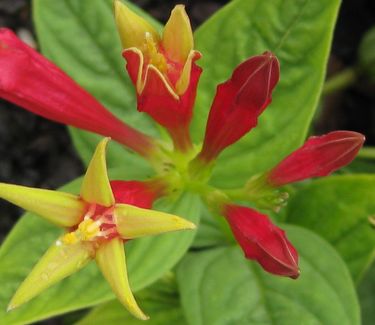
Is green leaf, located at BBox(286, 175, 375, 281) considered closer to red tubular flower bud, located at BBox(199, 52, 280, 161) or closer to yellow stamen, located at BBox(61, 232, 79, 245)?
red tubular flower bud, located at BBox(199, 52, 280, 161)

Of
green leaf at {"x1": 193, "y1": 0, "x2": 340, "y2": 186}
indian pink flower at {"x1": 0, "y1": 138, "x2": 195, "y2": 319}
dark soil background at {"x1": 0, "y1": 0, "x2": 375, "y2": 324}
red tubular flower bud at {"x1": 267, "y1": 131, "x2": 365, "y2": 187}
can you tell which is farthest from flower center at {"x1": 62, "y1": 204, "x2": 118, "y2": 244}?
dark soil background at {"x1": 0, "y1": 0, "x2": 375, "y2": 324}

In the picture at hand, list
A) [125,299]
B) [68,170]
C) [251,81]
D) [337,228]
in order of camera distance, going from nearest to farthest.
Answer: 1. [125,299]
2. [251,81]
3. [337,228]
4. [68,170]

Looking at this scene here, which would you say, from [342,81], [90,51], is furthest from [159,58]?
[342,81]

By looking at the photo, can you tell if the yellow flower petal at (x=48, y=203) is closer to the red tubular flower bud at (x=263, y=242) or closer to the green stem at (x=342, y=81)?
the red tubular flower bud at (x=263, y=242)

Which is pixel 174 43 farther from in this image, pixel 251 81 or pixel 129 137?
pixel 129 137

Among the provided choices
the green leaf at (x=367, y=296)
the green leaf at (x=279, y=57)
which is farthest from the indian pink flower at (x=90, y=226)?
the green leaf at (x=367, y=296)

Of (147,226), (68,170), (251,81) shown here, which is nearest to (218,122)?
(251,81)

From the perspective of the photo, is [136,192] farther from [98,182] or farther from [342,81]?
[342,81]
